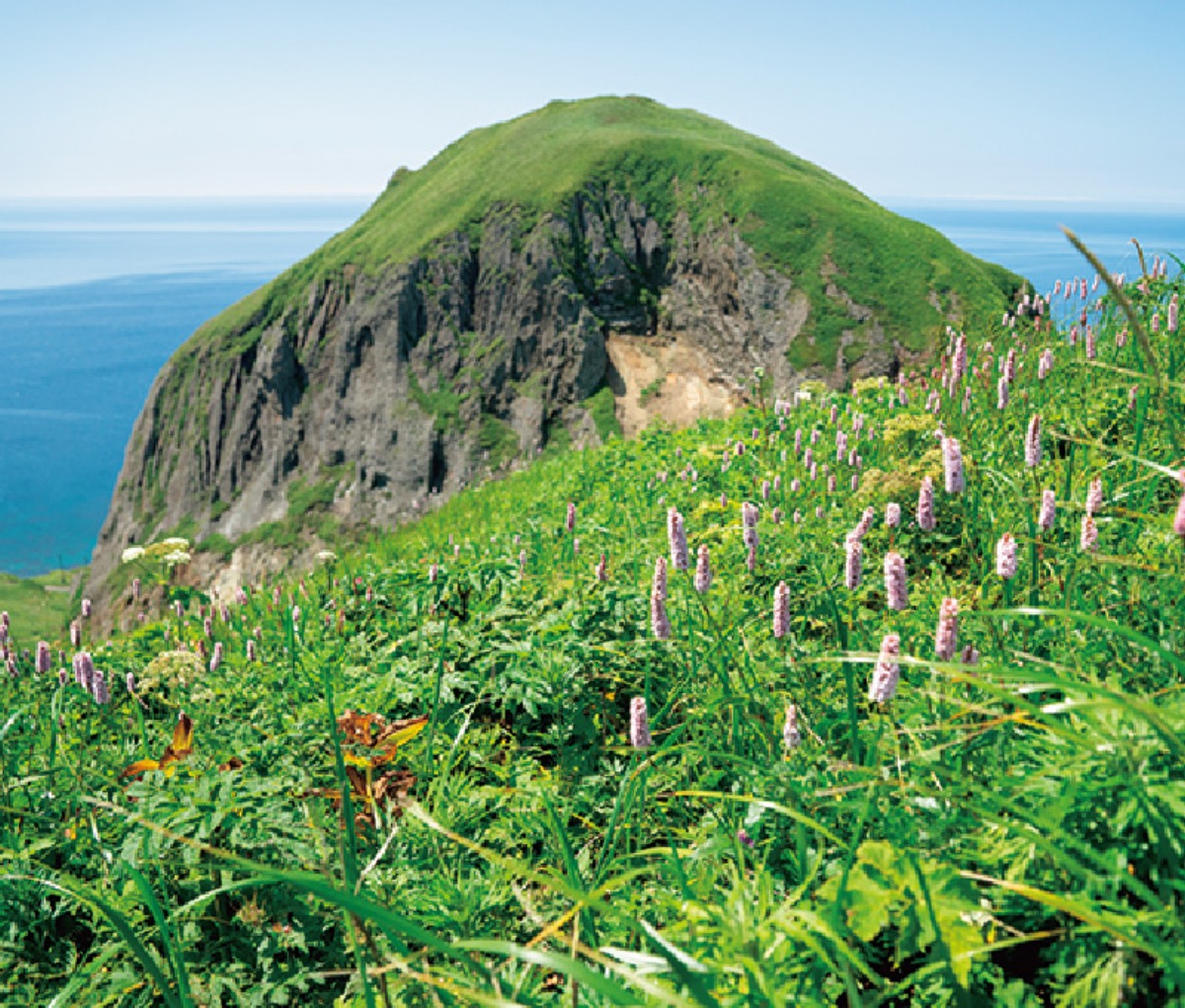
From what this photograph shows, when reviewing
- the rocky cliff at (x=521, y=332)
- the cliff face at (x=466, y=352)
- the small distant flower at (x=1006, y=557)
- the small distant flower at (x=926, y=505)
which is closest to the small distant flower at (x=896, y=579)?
the small distant flower at (x=1006, y=557)

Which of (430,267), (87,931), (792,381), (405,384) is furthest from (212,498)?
(87,931)

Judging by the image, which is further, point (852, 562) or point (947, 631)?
point (852, 562)

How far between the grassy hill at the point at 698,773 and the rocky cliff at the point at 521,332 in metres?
62.5

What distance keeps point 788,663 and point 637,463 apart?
8.52 metres

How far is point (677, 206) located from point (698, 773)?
8950cm

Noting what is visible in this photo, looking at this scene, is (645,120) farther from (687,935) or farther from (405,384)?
(687,935)

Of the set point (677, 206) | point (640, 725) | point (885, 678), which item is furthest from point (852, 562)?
point (677, 206)

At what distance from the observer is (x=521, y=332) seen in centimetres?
8569

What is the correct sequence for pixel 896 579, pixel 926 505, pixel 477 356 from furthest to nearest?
pixel 477 356
pixel 926 505
pixel 896 579

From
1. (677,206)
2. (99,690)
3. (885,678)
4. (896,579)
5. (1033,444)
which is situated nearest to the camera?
(885,678)

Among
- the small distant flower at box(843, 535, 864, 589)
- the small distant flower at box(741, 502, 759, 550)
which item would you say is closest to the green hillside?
the small distant flower at box(741, 502, 759, 550)

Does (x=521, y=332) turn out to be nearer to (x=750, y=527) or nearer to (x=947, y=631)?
(x=750, y=527)

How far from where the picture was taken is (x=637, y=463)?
11.9 metres

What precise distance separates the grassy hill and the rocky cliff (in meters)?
62.5
